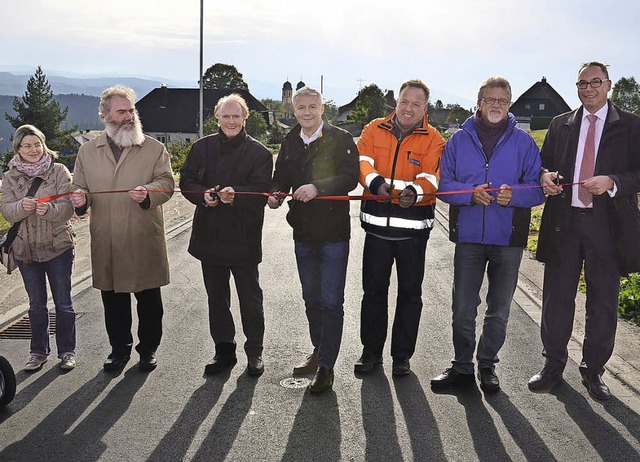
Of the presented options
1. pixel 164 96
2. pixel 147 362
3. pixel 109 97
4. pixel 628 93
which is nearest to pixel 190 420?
pixel 147 362

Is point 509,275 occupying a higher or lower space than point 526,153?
lower

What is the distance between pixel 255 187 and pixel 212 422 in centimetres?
192

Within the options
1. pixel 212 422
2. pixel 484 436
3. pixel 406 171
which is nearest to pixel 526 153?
pixel 406 171

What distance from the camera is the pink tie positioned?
529 centimetres

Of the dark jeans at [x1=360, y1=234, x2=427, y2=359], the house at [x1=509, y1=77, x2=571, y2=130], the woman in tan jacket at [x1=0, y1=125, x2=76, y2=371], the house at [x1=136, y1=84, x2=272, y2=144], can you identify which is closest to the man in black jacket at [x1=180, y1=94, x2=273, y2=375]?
the dark jeans at [x1=360, y1=234, x2=427, y2=359]

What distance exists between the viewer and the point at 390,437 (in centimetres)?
454

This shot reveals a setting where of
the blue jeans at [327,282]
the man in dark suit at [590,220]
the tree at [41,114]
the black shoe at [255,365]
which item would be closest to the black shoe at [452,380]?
the man in dark suit at [590,220]

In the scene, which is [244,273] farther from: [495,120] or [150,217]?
[495,120]

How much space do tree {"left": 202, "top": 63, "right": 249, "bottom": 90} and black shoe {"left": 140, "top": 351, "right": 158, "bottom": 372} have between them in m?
92.0

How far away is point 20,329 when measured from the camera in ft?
22.7

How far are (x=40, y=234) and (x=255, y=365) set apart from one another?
6.98 ft

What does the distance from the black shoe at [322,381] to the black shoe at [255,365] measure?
50 centimetres

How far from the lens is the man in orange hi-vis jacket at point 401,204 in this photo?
539 cm

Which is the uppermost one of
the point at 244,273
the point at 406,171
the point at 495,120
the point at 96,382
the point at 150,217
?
the point at 495,120
